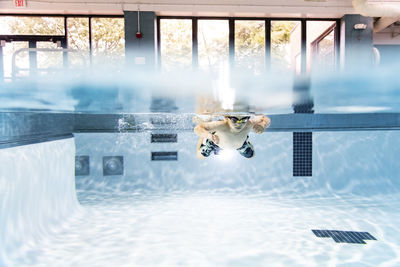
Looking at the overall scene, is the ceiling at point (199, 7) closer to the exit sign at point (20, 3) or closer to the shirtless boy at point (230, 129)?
the exit sign at point (20, 3)

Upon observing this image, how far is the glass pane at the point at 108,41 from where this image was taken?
Result: 8.01 m

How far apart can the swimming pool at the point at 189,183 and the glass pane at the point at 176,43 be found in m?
1.84

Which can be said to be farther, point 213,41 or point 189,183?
point 213,41

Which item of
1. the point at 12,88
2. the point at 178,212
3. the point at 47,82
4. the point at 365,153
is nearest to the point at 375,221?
the point at 365,153

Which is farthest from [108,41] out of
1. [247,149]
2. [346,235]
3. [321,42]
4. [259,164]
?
[346,235]

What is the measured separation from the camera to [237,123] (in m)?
4.23

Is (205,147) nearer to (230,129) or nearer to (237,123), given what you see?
(230,129)

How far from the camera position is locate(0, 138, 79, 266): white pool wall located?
3990 millimetres

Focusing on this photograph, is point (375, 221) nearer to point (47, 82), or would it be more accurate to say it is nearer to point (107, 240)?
point (107, 240)

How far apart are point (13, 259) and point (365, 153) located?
25.6 feet

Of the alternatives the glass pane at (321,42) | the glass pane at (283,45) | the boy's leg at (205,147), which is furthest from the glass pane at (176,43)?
the boy's leg at (205,147)

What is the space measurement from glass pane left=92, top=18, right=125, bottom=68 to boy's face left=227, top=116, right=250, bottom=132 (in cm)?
479

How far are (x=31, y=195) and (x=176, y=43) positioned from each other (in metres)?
5.36

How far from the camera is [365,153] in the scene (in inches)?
303
